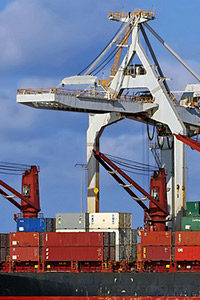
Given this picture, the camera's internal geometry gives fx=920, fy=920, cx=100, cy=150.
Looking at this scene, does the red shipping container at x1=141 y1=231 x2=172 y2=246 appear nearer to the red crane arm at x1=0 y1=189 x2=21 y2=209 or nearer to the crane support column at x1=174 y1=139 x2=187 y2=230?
the crane support column at x1=174 y1=139 x2=187 y2=230

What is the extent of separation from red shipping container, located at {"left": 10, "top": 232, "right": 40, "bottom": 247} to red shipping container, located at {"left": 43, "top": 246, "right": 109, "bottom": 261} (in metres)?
1.04

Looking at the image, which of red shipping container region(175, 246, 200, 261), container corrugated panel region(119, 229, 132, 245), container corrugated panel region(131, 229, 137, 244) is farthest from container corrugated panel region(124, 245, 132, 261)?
red shipping container region(175, 246, 200, 261)

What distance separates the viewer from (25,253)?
69688 mm

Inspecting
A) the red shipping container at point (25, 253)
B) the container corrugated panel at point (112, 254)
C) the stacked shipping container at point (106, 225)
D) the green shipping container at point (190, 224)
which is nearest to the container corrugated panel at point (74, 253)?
the red shipping container at point (25, 253)

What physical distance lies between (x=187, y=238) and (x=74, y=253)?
8557mm

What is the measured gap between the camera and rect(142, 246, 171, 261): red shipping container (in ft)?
228

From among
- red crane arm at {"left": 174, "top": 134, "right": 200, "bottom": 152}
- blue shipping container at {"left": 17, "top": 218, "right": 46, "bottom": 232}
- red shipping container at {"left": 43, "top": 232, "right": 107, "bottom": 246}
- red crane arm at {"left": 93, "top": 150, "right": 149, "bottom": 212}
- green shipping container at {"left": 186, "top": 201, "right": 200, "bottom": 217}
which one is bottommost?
red shipping container at {"left": 43, "top": 232, "right": 107, "bottom": 246}

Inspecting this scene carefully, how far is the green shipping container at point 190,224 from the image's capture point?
70.9 metres

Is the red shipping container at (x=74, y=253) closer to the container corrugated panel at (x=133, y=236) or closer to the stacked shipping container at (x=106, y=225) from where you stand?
the stacked shipping container at (x=106, y=225)

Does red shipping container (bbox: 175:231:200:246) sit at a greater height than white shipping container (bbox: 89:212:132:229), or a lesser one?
lesser

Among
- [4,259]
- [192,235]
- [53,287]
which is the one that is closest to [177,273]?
[192,235]

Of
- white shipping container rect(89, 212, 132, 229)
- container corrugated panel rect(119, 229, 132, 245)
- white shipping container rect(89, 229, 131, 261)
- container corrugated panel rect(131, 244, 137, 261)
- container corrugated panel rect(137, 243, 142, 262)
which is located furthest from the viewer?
container corrugated panel rect(131, 244, 137, 261)

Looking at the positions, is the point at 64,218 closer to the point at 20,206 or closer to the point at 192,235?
the point at 20,206

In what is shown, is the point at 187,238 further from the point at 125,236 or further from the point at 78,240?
the point at 78,240
